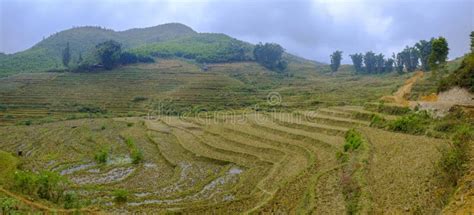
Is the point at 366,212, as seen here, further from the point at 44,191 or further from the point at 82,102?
the point at 82,102

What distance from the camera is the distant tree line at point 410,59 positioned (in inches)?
1188

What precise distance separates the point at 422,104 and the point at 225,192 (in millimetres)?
14078

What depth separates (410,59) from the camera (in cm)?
6166

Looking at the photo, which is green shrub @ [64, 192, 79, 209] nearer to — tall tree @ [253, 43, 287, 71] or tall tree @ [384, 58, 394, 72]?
tall tree @ [384, 58, 394, 72]

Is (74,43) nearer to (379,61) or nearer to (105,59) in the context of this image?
(105,59)

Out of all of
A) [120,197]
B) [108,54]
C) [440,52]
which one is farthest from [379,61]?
[120,197]

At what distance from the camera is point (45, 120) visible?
38812 mm

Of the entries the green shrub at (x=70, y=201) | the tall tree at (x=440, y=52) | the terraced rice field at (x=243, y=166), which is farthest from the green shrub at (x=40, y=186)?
the tall tree at (x=440, y=52)

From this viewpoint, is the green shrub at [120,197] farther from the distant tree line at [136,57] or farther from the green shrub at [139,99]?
the distant tree line at [136,57]

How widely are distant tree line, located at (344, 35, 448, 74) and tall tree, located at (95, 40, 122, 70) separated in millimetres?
43835

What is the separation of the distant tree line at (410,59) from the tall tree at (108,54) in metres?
43.8

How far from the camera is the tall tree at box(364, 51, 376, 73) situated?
72562 millimetres

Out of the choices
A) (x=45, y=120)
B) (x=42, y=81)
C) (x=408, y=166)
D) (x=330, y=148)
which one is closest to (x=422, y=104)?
(x=330, y=148)

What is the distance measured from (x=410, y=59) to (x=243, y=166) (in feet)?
172
